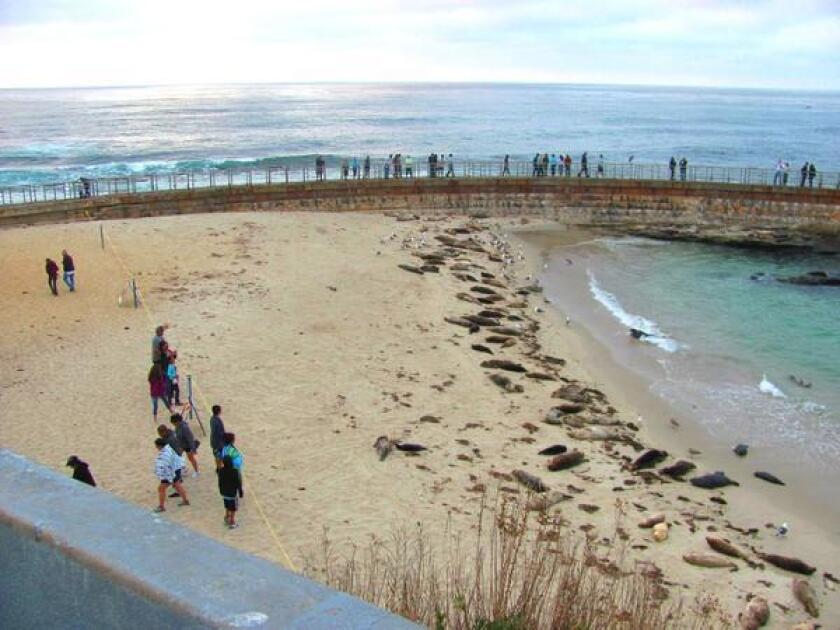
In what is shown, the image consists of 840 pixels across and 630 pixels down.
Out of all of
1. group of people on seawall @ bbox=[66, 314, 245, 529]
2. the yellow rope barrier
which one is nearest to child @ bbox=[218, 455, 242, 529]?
group of people on seawall @ bbox=[66, 314, 245, 529]

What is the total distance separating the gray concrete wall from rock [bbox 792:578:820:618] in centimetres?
1127

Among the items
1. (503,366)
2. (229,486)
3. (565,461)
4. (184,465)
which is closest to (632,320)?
(503,366)

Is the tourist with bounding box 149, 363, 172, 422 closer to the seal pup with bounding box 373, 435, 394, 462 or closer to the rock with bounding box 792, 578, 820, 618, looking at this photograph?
the seal pup with bounding box 373, 435, 394, 462

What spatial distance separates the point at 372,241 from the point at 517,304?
9.46 m

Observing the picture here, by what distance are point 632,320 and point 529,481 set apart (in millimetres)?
14385

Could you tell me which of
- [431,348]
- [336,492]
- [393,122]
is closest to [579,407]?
[431,348]

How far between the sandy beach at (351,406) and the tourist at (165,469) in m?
0.40

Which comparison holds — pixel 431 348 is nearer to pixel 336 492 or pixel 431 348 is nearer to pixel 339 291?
pixel 339 291

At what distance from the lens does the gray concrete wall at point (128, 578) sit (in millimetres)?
2146

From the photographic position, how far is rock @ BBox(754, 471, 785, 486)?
15837mm

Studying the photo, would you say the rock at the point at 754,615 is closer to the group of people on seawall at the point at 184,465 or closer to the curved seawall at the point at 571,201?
the group of people on seawall at the point at 184,465

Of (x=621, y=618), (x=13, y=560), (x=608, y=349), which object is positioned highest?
(x=13, y=560)

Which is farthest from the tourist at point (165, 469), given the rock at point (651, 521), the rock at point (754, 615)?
the rock at point (754, 615)

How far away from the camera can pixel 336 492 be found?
45.5 feet
